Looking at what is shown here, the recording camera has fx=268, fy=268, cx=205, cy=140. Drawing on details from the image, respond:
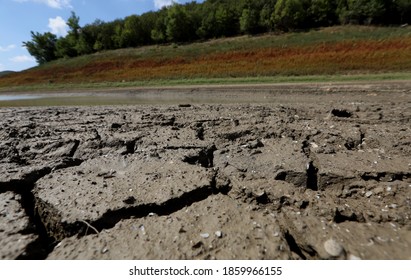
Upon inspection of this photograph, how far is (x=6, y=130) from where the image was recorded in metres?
4.29

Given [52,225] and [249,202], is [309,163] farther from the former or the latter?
[52,225]

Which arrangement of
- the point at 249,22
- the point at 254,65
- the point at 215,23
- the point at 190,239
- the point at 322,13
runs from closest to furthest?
1. the point at 190,239
2. the point at 254,65
3. the point at 322,13
4. the point at 249,22
5. the point at 215,23

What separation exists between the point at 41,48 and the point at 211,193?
6505 cm

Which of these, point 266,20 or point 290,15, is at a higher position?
point 290,15

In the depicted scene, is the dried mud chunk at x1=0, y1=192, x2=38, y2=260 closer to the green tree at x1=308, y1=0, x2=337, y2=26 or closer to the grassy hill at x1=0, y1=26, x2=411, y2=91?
the grassy hill at x1=0, y1=26, x2=411, y2=91

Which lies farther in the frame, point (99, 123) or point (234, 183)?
point (99, 123)

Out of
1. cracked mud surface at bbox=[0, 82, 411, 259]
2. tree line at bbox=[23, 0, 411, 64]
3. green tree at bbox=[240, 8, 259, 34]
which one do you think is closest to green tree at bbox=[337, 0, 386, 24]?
tree line at bbox=[23, 0, 411, 64]

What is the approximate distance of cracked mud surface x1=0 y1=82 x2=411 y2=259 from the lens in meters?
1.68

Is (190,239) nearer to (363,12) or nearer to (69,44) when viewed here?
(363,12)

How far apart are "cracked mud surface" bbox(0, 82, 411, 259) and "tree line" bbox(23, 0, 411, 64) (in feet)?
133

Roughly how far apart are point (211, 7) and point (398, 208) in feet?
180

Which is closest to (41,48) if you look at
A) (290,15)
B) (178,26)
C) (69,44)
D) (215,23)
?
(69,44)

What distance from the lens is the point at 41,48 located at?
54.7 meters
